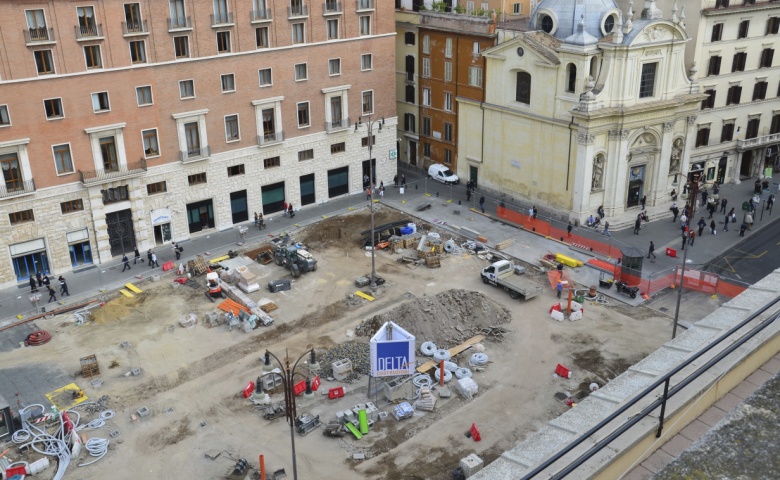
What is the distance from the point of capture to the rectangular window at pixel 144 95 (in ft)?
167

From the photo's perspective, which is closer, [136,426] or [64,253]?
[136,426]

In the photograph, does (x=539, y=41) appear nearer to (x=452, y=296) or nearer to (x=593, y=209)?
(x=593, y=209)

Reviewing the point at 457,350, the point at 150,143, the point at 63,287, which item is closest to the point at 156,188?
the point at 150,143

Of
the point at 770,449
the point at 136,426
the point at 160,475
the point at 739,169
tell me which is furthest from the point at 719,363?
the point at 739,169

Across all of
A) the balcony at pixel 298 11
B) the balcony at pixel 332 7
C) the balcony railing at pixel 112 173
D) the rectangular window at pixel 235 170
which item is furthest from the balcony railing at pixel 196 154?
the balcony at pixel 332 7

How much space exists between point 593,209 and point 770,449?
1864 inches

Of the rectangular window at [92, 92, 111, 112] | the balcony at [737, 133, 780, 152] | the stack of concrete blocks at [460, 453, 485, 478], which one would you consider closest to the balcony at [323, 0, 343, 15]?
the rectangular window at [92, 92, 111, 112]

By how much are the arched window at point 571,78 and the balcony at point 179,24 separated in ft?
95.9

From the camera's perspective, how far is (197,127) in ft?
180

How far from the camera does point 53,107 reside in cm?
4762

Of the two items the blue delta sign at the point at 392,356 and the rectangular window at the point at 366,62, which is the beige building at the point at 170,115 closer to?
the rectangular window at the point at 366,62

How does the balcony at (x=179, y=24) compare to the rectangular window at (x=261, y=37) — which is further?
the rectangular window at (x=261, y=37)

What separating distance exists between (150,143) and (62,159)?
6.25 m

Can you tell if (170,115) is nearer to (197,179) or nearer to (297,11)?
(197,179)
